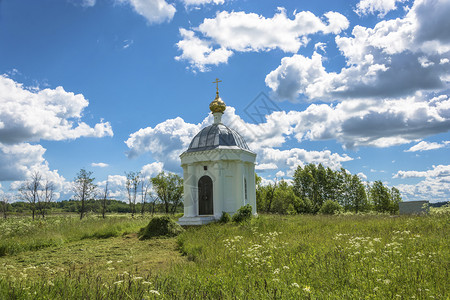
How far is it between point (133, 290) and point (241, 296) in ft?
5.26

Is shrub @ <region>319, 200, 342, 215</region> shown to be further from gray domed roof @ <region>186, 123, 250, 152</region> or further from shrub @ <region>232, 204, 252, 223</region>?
shrub @ <region>232, 204, 252, 223</region>

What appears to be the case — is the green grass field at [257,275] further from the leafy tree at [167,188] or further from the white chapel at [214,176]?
the leafy tree at [167,188]

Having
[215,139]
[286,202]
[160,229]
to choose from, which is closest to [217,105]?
[215,139]

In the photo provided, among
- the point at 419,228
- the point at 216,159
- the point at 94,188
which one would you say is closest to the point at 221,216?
the point at 216,159

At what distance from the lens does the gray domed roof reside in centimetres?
2094

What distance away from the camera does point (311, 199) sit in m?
47.8

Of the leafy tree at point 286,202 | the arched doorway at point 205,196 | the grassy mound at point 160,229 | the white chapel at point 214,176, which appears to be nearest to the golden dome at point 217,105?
the white chapel at point 214,176

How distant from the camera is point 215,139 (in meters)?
21.0

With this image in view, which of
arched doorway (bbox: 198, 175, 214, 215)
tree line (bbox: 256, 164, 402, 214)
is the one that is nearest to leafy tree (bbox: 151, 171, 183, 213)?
tree line (bbox: 256, 164, 402, 214)

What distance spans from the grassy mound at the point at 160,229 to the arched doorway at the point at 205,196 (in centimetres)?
526

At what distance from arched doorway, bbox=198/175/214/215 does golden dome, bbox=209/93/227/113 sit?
5782 millimetres

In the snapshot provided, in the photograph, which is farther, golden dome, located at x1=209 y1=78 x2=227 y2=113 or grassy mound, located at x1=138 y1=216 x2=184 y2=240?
golden dome, located at x1=209 y1=78 x2=227 y2=113

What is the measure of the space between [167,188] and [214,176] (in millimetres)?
25023

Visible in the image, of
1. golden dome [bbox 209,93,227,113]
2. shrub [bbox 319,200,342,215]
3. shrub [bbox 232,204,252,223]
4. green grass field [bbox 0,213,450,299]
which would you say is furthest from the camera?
shrub [bbox 319,200,342,215]
